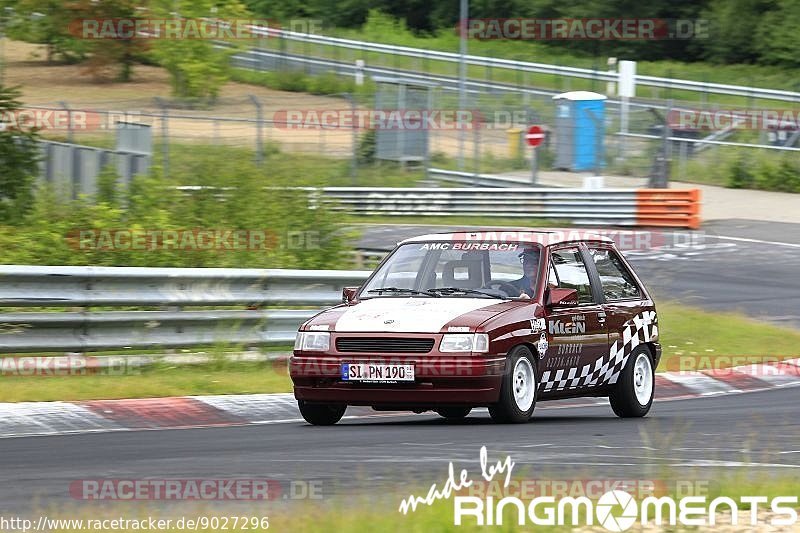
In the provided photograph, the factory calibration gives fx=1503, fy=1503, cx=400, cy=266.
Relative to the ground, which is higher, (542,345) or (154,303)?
(542,345)

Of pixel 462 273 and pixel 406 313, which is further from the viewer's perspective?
pixel 462 273

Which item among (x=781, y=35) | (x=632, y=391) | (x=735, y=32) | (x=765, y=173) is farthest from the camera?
(x=735, y=32)

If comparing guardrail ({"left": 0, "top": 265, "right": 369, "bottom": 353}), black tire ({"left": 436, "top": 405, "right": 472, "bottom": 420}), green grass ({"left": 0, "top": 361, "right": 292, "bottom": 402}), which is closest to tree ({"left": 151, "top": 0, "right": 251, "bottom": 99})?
guardrail ({"left": 0, "top": 265, "right": 369, "bottom": 353})

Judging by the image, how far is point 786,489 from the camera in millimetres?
7230

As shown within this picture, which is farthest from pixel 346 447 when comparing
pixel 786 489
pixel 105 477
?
pixel 786 489

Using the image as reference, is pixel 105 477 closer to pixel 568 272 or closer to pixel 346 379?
pixel 346 379

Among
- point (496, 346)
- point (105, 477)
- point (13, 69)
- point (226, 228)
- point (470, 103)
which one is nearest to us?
point (105, 477)

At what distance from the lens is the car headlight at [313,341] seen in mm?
10828

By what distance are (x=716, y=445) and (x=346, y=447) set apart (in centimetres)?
241

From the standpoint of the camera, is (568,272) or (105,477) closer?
(105,477)

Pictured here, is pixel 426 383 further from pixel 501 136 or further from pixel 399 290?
pixel 501 136

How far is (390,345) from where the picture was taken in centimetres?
1058

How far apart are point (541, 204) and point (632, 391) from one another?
2021cm

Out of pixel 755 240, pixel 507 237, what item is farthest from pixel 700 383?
pixel 755 240
